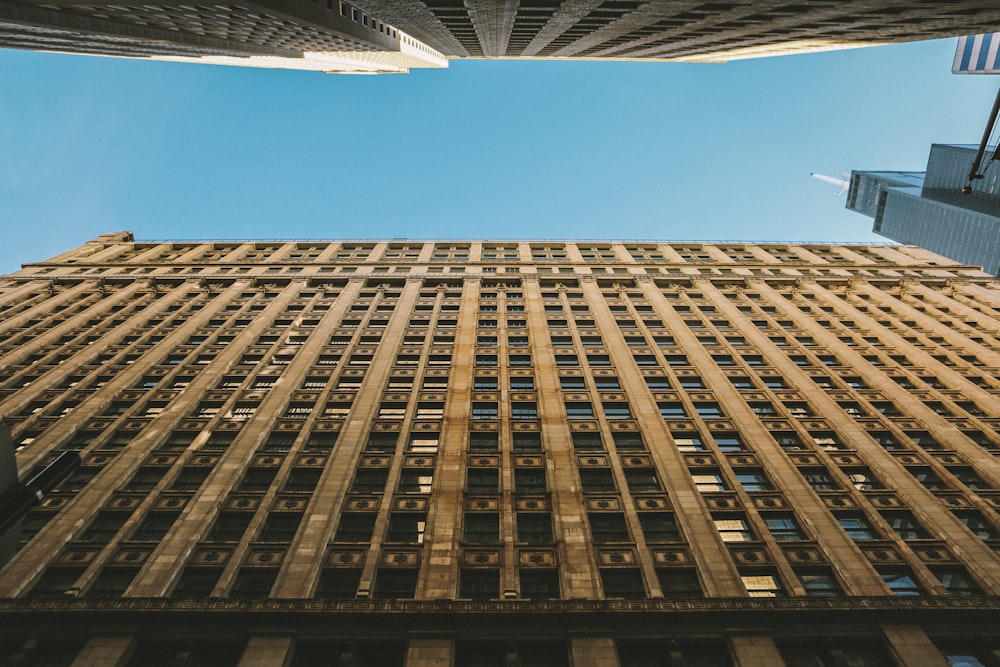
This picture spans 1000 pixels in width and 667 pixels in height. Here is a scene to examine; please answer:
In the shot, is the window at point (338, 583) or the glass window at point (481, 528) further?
the glass window at point (481, 528)

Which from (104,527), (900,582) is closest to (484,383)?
(104,527)

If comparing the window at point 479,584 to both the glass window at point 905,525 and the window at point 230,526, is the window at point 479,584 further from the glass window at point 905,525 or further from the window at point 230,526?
the glass window at point 905,525

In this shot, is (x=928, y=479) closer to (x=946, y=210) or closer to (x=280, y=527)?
(x=280, y=527)

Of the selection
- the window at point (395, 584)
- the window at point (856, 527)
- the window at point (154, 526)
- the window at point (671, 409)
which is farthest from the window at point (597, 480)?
the window at point (154, 526)

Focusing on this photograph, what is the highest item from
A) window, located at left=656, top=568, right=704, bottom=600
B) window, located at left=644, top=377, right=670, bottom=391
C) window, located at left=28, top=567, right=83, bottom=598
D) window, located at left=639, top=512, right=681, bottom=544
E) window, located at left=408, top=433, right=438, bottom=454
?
window, located at left=644, top=377, right=670, bottom=391

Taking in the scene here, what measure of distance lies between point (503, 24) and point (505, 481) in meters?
33.1

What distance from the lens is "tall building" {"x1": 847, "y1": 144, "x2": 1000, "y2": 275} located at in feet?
404

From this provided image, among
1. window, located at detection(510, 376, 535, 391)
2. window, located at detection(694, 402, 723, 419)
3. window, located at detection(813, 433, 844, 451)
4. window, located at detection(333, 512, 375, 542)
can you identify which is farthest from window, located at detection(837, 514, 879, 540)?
window, located at detection(333, 512, 375, 542)

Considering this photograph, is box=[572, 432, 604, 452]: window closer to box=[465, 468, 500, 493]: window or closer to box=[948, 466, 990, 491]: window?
box=[465, 468, 500, 493]: window

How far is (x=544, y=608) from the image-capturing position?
58.3ft

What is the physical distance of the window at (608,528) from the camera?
21.7 metres

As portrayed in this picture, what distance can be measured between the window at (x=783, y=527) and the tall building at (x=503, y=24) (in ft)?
74.9

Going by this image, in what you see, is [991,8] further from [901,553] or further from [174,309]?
[174,309]

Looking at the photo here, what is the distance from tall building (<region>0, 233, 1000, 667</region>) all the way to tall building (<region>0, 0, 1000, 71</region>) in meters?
19.8
